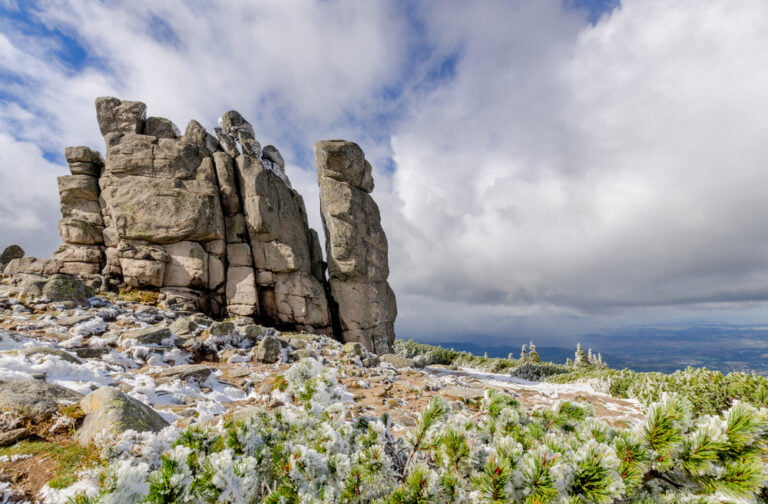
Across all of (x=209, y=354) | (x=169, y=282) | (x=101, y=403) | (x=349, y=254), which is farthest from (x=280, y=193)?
(x=101, y=403)

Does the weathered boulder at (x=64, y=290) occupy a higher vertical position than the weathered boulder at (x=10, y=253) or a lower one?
lower

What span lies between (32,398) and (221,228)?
18979 millimetres

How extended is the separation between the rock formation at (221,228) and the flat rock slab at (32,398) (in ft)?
46.0

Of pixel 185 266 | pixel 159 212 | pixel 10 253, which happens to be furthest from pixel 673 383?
pixel 10 253

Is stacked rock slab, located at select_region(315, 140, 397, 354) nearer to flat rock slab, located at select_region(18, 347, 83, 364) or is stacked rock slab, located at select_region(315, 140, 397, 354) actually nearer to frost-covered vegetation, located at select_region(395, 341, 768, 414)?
frost-covered vegetation, located at select_region(395, 341, 768, 414)

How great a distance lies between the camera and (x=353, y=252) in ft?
87.5

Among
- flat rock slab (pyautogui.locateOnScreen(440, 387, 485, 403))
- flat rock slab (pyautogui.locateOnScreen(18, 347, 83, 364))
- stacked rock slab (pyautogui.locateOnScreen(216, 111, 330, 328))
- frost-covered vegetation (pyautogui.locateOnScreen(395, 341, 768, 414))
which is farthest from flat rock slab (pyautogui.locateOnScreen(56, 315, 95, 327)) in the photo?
frost-covered vegetation (pyautogui.locateOnScreen(395, 341, 768, 414))

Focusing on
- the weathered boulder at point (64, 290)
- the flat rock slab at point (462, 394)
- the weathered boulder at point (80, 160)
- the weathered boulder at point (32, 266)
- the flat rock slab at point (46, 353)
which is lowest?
the flat rock slab at point (462, 394)

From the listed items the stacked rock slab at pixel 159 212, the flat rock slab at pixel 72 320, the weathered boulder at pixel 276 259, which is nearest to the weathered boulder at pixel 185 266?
the stacked rock slab at pixel 159 212

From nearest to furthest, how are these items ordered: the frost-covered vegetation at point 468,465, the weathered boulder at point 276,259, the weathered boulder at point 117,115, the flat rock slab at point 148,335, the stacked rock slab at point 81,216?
the frost-covered vegetation at point 468,465 → the flat rock slab at point 148,335 → the stacked rock slab at point 81,216 → the weathered boulder at point 117,115 → the weathered boulder at point 276,259

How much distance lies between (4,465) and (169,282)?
18.9m

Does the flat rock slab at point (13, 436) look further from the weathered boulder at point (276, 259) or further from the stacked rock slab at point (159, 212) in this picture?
the weathered boulder at point (276, 259)

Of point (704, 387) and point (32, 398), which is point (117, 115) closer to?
point (32, 398)

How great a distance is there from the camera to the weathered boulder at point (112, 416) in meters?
4.91
